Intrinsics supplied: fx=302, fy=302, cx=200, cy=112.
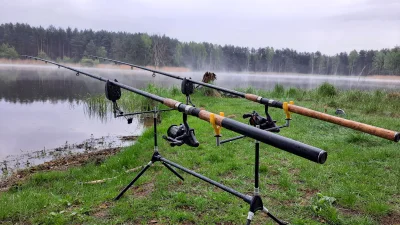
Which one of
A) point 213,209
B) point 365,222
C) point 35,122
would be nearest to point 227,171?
point 213,209

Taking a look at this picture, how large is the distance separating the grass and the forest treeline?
43253mm

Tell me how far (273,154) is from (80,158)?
4.17 m

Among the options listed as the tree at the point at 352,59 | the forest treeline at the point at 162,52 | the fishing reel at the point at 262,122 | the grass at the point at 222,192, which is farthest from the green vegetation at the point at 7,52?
the fishing reel at the point at 262,122

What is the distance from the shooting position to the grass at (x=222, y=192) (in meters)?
3.16

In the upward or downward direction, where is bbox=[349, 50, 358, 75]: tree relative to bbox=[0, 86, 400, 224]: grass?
upward

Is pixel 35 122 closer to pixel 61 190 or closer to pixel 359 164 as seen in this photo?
pixel 61 190

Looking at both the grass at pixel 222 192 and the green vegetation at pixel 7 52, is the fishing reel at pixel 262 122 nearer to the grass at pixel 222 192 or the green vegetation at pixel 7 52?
the grass at pixel 222 192

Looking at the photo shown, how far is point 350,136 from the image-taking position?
6.22m

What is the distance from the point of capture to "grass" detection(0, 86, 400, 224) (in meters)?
3.16

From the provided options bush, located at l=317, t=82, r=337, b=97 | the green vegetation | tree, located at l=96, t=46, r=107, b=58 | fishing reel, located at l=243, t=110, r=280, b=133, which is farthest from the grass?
the green vegetation

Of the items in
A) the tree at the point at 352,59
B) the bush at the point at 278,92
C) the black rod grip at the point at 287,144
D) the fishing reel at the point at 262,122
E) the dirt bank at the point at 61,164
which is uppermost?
the tree at the point at 352,59

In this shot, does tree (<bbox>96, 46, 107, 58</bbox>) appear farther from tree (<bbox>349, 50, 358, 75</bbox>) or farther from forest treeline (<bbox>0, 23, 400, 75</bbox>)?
tree (<bbox>349, 50, 358, 75</bbox>)

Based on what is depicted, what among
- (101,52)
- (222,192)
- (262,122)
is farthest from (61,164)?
(101,52)

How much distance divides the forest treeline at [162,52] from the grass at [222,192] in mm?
43253
